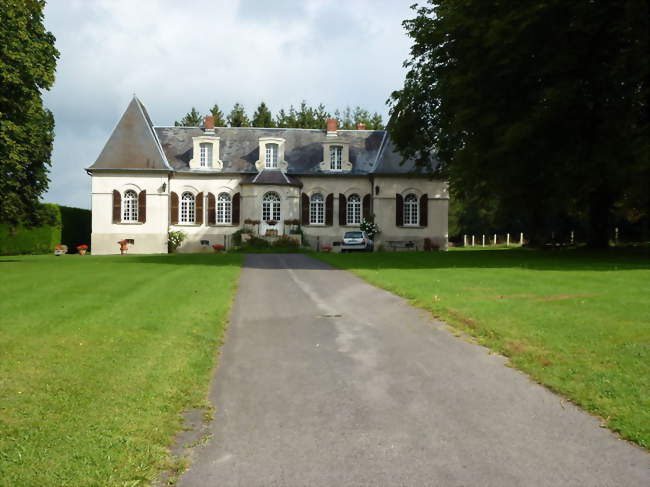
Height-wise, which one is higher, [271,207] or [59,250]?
[271,207]

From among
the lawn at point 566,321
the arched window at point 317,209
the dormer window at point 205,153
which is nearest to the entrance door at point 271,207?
the arched window at point 317,209

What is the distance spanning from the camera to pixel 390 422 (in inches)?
195

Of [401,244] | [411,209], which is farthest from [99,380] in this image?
[411,209]

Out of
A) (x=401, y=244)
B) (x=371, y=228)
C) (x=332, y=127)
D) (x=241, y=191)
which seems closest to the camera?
(x=371, y=228)

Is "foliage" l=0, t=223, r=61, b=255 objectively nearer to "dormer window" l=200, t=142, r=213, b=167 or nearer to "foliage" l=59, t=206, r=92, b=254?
"foliage" l=59, t=206, r=92, b=254

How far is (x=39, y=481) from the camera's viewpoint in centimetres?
373

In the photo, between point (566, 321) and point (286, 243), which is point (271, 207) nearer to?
point (286, 243)

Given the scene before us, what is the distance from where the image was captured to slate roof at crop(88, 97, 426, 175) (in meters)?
41.2

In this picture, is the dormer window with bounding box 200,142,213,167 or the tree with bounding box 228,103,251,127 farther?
the tree with bounding box 228,103,251,127

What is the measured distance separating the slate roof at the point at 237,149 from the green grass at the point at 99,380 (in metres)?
29.4

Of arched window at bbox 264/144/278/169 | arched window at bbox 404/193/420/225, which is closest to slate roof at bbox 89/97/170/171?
arched window at bbox 264/144/278/169

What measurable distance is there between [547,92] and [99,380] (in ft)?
62.5

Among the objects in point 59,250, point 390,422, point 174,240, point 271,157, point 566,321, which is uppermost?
point 271,157

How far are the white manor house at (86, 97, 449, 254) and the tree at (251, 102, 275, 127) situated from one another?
72.2ft
